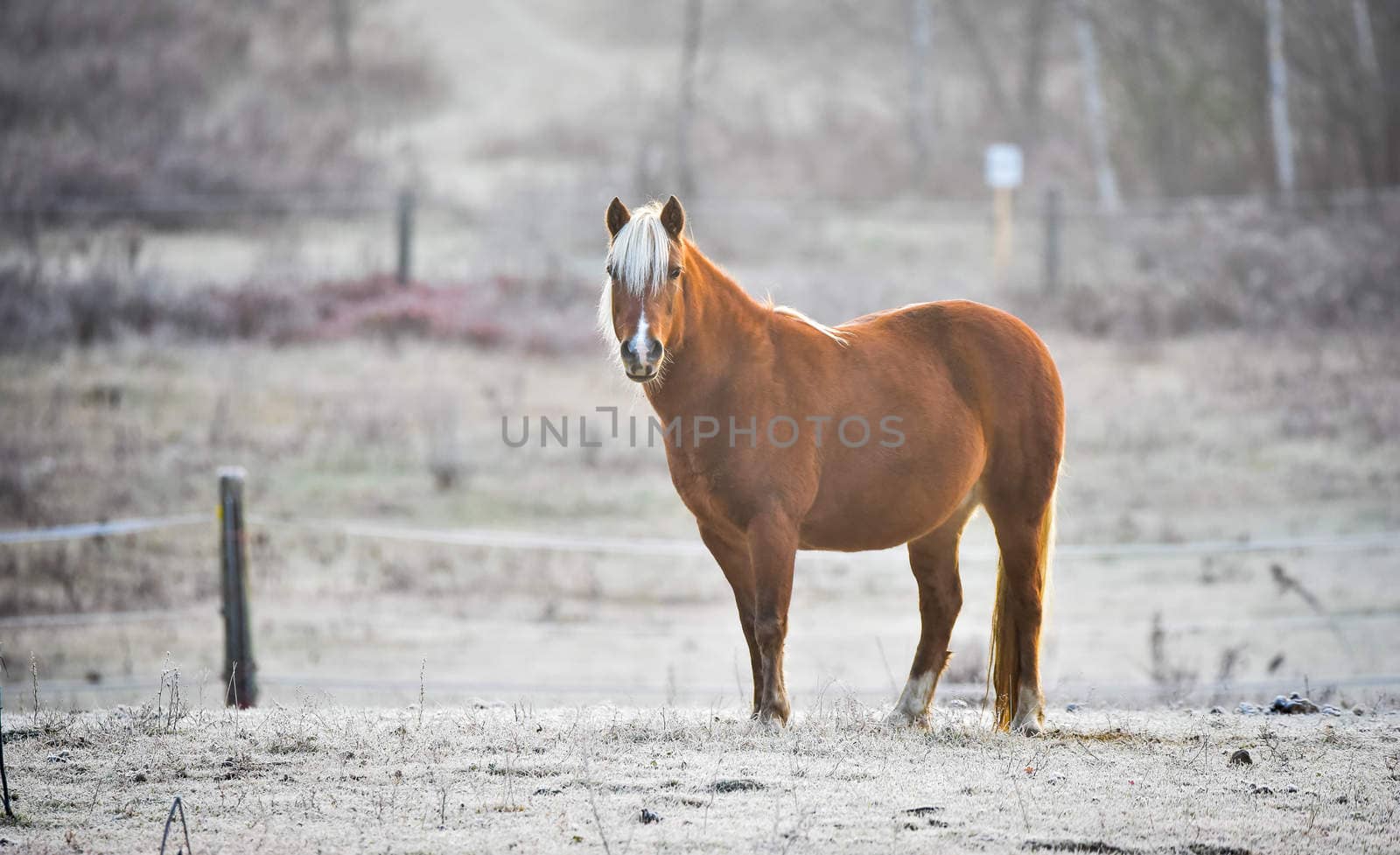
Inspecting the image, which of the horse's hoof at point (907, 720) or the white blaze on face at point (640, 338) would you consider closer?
the white blaze on face at point (640, 338)

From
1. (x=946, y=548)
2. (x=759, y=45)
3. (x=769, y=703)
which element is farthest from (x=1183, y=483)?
(x=759, y=45)

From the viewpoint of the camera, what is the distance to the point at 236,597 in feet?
25.0

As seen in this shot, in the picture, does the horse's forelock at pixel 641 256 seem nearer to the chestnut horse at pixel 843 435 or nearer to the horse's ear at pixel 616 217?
the chestnut horse at pixel 843 435

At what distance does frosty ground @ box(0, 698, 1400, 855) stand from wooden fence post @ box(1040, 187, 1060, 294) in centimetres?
1526

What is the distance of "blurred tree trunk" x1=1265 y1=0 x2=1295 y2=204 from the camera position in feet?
75.2

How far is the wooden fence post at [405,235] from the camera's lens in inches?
755

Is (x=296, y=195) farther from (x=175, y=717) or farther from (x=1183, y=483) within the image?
(x=175, y=717)

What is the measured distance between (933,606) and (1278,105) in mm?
20781

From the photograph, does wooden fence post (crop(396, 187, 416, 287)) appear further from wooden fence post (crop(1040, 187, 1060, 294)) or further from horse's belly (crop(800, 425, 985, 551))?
horse's belly (crop(800, 425, 985, 551))

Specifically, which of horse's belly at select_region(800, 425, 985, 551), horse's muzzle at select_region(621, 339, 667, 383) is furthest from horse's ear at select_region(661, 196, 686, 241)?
horse's belly at select_region(800, 425, 985, 551)

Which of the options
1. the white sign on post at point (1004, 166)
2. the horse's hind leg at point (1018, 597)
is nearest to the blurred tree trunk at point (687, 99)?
the white sign on post at point (1004, 166)

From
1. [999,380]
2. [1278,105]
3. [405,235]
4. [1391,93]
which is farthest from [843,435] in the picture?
[1391,93]

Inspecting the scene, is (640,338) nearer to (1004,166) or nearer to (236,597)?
(236,597)

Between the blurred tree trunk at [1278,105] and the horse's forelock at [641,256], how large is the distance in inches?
811
